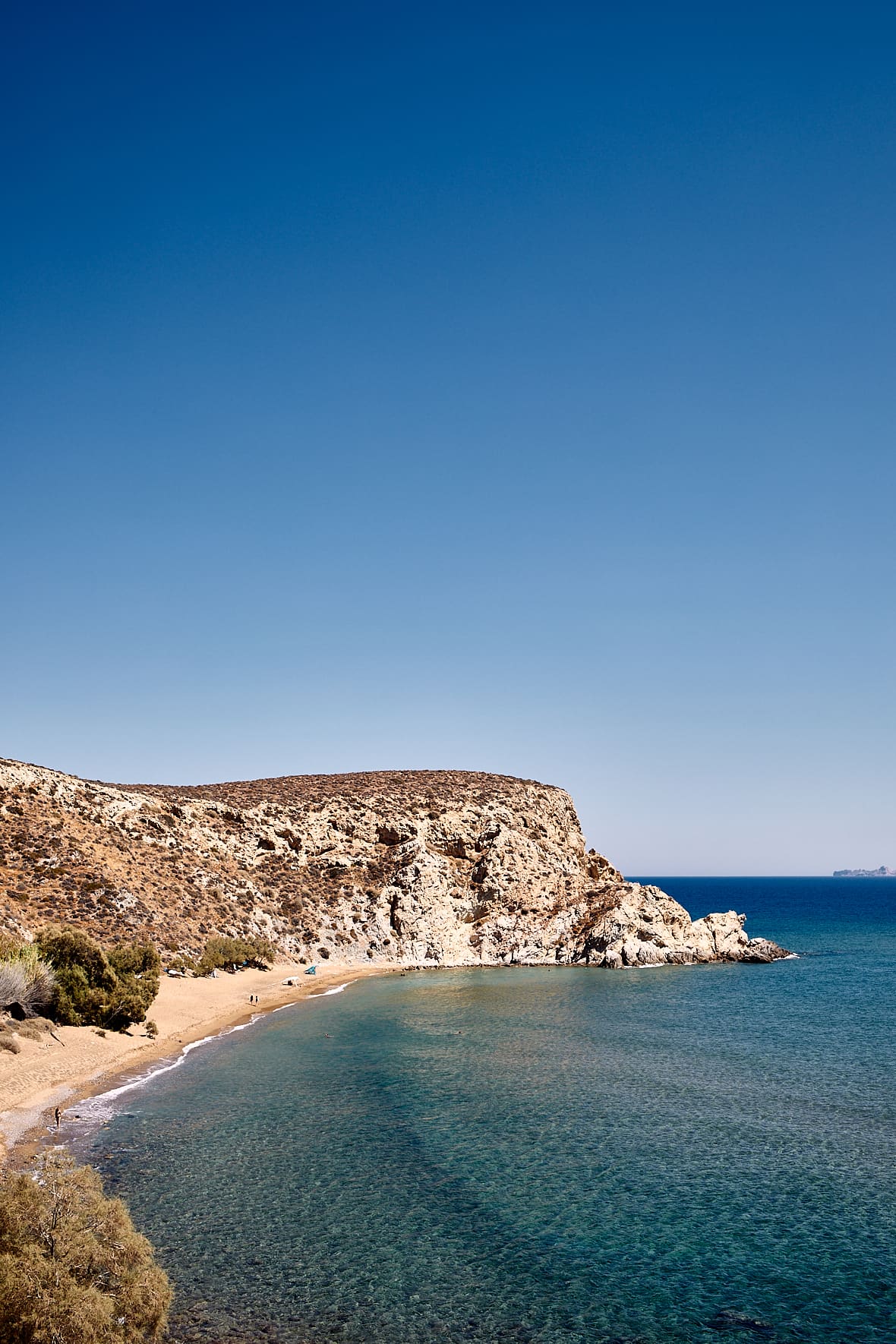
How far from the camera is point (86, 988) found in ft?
117

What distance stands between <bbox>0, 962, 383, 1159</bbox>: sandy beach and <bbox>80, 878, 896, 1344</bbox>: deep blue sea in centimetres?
226

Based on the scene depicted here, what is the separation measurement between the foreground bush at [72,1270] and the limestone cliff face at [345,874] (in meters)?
40.6

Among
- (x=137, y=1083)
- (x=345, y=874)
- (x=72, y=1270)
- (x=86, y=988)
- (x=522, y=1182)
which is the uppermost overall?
(x=345, y=874)

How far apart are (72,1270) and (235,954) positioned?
49.1m

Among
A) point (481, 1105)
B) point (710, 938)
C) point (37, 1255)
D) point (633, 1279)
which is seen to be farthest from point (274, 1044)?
point (710, 938)

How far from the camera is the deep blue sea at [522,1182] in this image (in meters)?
14.8

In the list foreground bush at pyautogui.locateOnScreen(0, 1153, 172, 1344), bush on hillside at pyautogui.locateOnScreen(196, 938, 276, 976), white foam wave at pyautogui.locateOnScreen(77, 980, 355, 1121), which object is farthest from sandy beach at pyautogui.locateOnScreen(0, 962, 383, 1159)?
foreground bush at pyautogui.locateOnScreen(0, 1153, 172, 1344)

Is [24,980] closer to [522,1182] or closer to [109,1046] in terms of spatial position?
[109,1046]

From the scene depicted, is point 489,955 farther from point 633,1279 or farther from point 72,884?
point 633,1279

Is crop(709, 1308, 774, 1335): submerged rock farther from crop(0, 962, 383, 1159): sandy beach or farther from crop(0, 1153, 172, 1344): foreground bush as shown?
crop(0, 962, 383, 1159): sandy beach

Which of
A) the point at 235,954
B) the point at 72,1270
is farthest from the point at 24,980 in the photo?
the point at 235,954

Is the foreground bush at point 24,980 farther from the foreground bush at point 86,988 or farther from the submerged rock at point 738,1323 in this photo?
the submerged rock at point 738,1323

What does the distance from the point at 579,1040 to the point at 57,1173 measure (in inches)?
1162

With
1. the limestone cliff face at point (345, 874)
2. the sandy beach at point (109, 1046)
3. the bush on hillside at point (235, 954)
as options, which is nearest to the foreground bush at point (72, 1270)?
the sandy beach at point (109, 1046)
